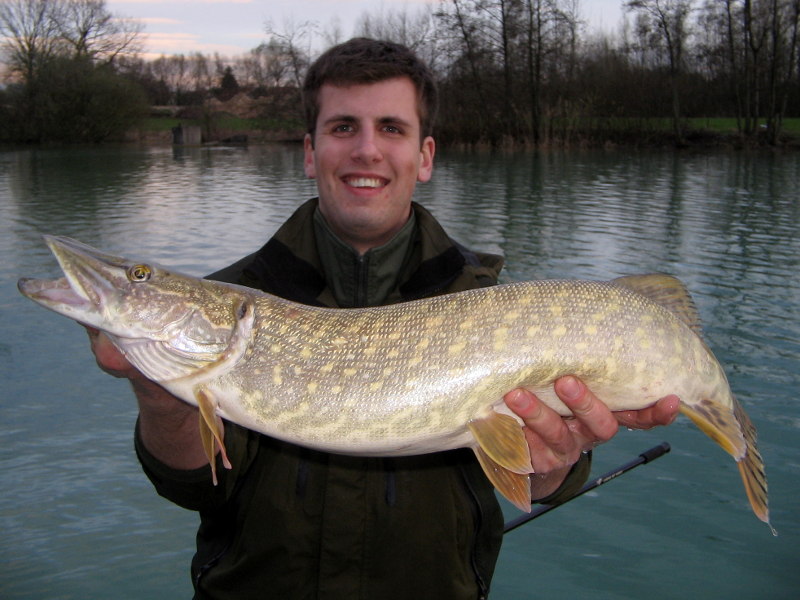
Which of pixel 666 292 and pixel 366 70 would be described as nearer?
pixel 666 292

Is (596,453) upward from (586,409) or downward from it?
downward

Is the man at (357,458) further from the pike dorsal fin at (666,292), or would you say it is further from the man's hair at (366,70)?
the pike dorsal fin at (666,292)

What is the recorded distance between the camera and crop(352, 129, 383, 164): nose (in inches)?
102

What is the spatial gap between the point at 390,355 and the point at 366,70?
1.14m

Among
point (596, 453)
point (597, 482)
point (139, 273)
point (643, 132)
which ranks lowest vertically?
point (596, 453)

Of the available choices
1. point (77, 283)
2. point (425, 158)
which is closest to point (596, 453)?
point (425, 158)

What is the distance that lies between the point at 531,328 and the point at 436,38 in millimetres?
37446

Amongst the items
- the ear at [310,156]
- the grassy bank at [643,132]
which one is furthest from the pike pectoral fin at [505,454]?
the grassy bank at [643,132]

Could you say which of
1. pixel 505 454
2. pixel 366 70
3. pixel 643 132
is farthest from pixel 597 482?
pixel 643 132

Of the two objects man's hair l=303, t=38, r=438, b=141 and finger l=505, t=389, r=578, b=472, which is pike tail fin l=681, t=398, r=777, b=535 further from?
man's hair l=303, t=38, r=438, b=141

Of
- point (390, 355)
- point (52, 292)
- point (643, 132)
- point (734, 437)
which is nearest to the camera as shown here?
point (52, 292)

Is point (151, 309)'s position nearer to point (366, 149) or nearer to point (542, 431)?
point (366, 149)

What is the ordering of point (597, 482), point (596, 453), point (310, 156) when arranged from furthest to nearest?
1. point (596, 453)
2. point (597, 482)
3. point (310, 156)

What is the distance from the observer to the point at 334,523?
2.16 m
